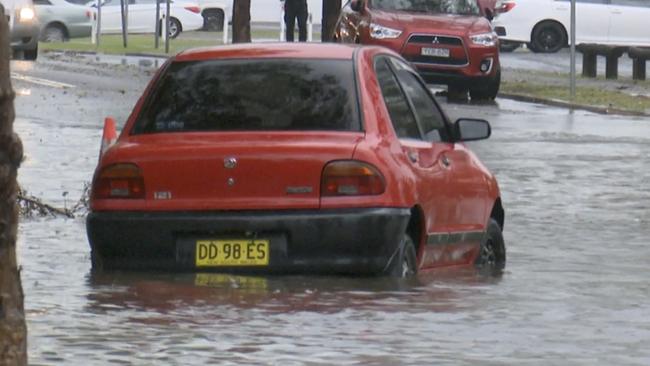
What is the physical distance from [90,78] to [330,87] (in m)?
22.5

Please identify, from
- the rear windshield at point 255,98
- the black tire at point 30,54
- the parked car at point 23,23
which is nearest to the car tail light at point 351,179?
the rear windshield at point 255,98

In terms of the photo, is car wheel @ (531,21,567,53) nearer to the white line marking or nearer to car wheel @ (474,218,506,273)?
the white line marking

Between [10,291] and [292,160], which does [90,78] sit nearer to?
[292,160]

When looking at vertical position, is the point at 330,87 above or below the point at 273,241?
above

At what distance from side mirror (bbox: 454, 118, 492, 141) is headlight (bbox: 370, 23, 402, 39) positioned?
19560 mm

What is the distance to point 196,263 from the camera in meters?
11.1

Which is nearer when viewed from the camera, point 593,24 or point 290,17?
point 290,17

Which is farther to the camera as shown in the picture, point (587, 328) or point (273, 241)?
point (273, 241)

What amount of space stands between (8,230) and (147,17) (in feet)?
171

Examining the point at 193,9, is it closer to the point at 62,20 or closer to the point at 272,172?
the point at 62,20

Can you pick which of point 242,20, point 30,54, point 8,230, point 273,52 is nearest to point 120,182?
point 273,52

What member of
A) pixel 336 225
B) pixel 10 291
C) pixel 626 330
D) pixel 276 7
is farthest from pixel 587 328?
pixel 276 7

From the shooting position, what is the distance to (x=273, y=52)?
11.7m

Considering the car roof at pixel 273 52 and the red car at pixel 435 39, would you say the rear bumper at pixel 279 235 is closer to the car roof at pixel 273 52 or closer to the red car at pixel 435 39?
the car roof at pixel 273 52
